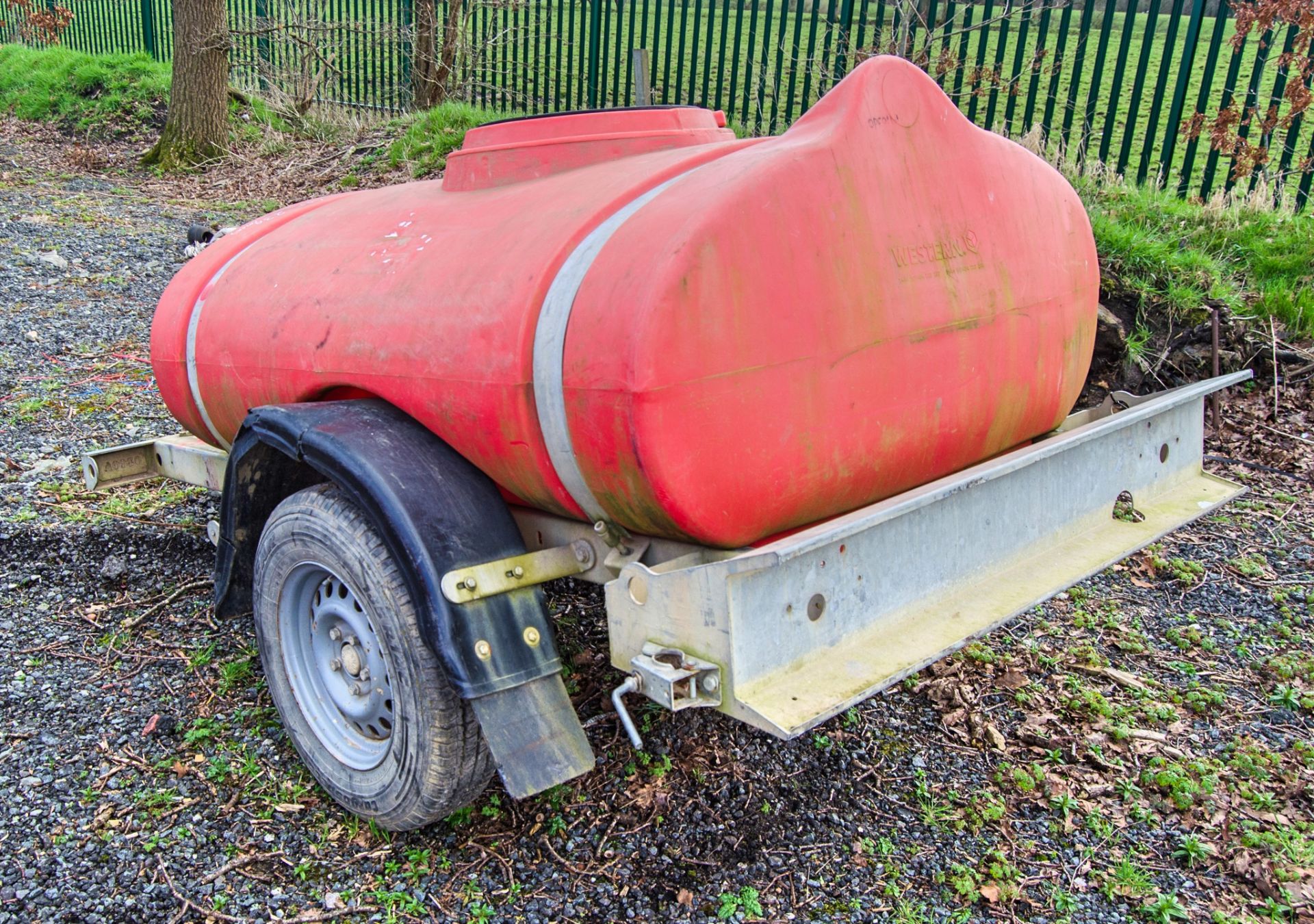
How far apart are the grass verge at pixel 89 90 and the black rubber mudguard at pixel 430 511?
11.5 metres

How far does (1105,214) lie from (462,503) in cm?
499

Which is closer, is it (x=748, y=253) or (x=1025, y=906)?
(x=748, y=253)

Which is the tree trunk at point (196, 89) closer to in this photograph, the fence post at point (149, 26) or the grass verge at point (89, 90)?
the grass verge at point (89, 90)

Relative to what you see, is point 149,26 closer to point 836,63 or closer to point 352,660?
point 836,63

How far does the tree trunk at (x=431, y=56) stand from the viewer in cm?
1142

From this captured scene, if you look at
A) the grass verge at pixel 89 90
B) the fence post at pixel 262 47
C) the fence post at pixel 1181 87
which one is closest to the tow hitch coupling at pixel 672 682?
the fence post at pixel 1181 87

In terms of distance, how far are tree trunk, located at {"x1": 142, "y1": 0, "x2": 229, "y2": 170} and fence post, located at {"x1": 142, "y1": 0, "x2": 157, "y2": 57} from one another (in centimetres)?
597

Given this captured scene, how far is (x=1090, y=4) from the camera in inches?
275

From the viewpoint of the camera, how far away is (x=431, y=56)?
11508 millimetres

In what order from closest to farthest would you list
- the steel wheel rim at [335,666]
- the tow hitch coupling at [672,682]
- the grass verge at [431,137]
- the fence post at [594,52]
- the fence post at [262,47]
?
the tow hitch coupling at [672,682] < the steel wheel rim at [335,666] < the grass verge at [431,137] < the fence post at [594,52] < the fence post at [262,47]

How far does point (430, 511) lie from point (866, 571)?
3.16ft

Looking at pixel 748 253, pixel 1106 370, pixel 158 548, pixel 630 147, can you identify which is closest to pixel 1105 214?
pixel 1106 370

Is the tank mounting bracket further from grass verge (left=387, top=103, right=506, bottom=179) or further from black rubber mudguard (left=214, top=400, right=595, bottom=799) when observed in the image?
grass verge (left=387, top=103, right=506, bottom=179)

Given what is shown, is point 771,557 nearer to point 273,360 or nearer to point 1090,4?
point 273,360
